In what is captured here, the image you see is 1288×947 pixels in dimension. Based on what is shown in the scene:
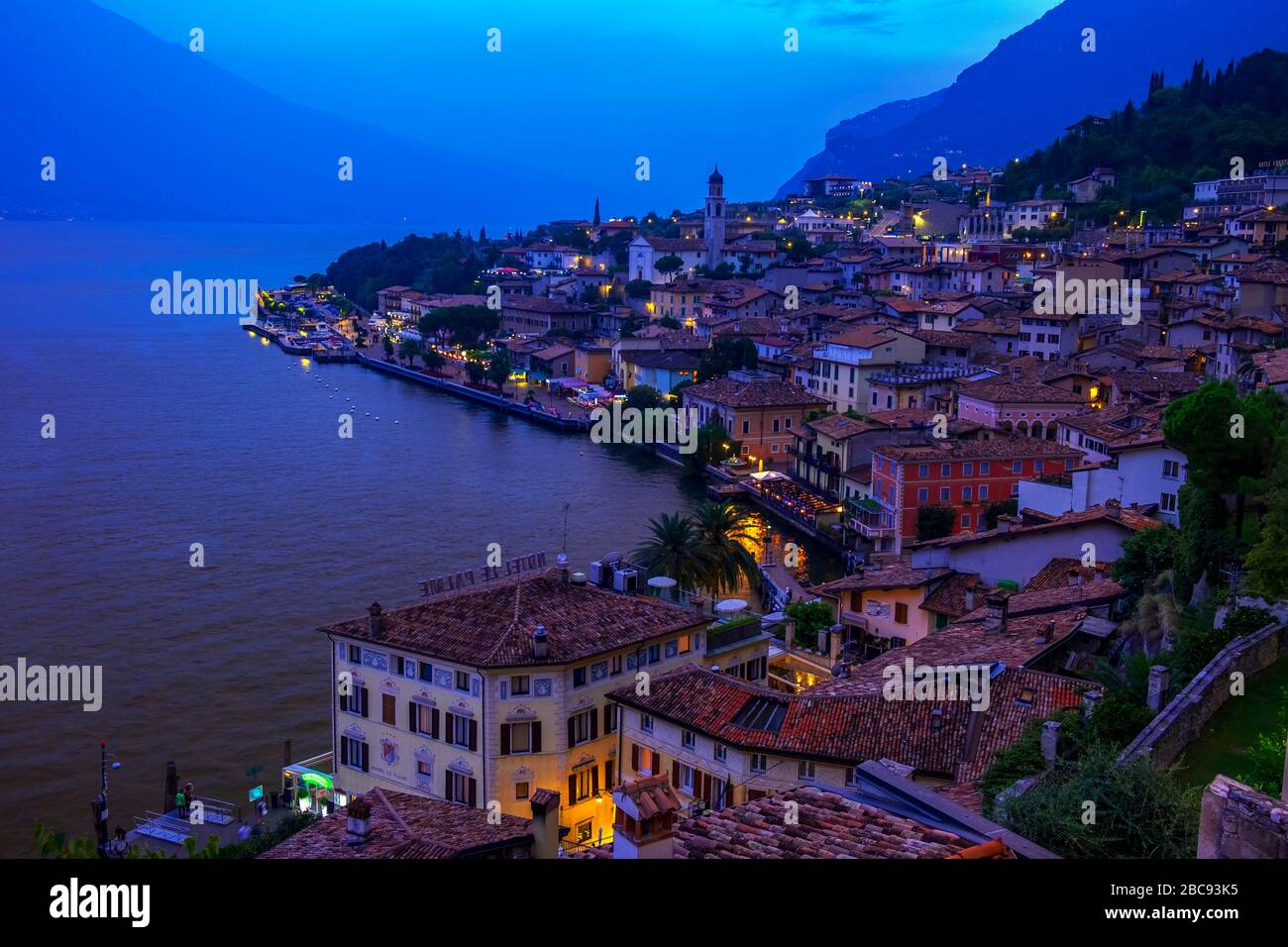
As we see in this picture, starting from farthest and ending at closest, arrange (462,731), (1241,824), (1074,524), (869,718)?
(1074,524), (462,731), (869,718), (1241,824)

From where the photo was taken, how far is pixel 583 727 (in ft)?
41.8

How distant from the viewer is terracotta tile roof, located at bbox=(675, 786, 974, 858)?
5688 millimetres

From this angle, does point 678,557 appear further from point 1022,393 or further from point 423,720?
point 1022,393

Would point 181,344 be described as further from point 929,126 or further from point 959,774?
point 929,126

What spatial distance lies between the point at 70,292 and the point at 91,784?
89.8m

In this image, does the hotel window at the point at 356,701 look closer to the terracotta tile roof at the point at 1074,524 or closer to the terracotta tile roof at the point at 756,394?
the terracotta tile roof at the point at 1074,524

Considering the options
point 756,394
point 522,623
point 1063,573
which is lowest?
point 1063,573

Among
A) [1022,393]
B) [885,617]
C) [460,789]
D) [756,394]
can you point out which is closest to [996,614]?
[885,617]

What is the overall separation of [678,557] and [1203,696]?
37.7 feet

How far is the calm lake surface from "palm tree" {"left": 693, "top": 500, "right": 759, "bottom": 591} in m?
3.65

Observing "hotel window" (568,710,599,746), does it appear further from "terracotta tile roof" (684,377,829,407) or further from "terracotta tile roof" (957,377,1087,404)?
"terracotta tile roof" (684,377,829,407)

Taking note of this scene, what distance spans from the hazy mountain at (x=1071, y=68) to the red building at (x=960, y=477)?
14264cm

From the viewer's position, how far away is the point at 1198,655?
34.1 ft
